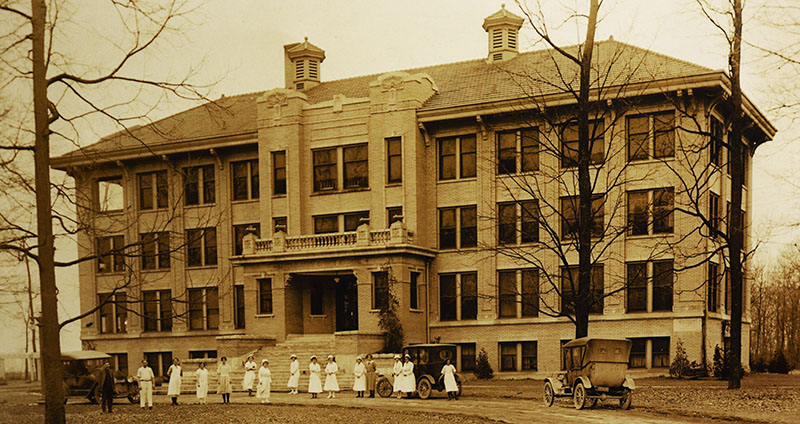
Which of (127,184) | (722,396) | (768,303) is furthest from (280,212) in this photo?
(768,303)

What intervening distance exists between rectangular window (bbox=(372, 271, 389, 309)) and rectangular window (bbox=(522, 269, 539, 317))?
6562 mm

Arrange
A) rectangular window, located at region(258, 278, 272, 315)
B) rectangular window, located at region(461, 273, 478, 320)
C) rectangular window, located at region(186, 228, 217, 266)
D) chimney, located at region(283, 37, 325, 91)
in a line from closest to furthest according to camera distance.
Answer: rectangular window, located at region(461, 273, 478, 320) → rectangular window, located at region(258, 278, 272, 315) → rectangular window, located at region(186, 228, 217, 266) → chimney, located at region(283, 37, 325, 91)

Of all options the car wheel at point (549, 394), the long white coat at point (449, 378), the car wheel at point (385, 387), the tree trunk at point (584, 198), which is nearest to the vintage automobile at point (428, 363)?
the long white coat at point (449, 378)

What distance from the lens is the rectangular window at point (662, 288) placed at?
123 feet

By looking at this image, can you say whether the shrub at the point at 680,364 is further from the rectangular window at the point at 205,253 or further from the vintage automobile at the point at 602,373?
the rectangular window at the point at 205,253

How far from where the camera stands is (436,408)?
78.3 feet

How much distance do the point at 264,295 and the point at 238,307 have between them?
3.94 meters

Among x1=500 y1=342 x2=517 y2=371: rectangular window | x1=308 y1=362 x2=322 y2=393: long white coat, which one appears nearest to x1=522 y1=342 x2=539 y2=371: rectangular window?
x1=500 y1=342 x2=517 y2=371: rectangular window

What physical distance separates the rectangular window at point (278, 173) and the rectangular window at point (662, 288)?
19262mm

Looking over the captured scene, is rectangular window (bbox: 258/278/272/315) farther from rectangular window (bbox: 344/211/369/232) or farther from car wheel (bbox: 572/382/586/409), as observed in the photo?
car wheel (bbox: 572/382/586/409)

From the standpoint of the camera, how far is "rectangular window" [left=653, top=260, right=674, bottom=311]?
123 ft

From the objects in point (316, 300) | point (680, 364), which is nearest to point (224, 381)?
point (316, 300)

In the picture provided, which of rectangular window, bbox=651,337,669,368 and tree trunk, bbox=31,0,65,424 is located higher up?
tree trunk, bbox=31,0,65,424

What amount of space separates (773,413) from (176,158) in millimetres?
34856
